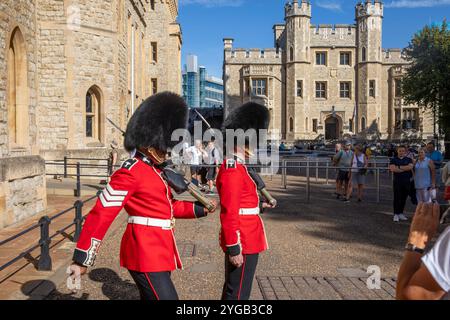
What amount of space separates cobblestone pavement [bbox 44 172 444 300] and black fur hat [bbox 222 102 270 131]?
5.85 feet

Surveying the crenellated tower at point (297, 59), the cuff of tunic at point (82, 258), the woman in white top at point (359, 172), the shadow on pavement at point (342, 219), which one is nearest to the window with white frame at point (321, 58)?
the crenellated tower at point (297, 59)

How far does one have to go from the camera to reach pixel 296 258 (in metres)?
6.73

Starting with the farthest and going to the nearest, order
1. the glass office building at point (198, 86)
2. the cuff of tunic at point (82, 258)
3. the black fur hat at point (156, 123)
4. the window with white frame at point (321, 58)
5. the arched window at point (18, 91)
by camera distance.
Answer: the glass office building at point (198, 86), the window with white frame at point (321, 58), the arched window at point (18, 91), the black fur hat at point (156, 123), the cuff of tunic at point (82, 258)

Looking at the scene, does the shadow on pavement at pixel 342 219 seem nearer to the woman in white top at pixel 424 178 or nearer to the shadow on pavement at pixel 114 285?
the woman in white top at pixel 424 178

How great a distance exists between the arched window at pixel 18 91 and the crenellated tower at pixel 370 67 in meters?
43.4

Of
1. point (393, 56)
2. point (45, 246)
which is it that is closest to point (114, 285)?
point (45, 246)

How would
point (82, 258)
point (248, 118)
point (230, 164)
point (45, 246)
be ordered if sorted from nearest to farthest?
point (82, 258) → point (230, 164) → point (248, 118) → point (45, 246)

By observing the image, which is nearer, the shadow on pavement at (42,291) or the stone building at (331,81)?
the shadow on pavement at (42,291)

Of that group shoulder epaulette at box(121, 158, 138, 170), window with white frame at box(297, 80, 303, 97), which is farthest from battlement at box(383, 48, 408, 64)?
shoulder epaulette at box(121, 158, 138, 170)

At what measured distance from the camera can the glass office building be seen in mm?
151375

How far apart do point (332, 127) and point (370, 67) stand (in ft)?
23.4

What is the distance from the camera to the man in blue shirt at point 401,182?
969cm

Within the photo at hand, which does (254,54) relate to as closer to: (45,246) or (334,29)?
(334,29)

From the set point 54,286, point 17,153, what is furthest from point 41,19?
point 54,286
